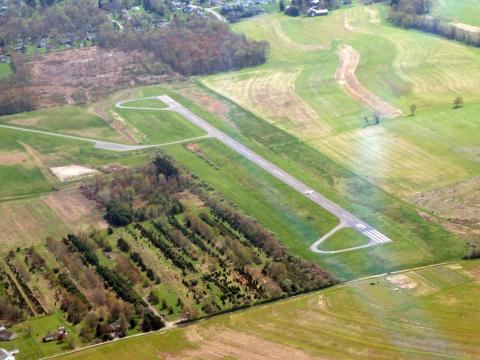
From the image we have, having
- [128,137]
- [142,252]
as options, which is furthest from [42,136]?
[142,252]

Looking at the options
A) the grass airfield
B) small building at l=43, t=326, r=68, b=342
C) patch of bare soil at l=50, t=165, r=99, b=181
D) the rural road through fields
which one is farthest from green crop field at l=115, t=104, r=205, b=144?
small building at l=43, t=326, r=68, b=342

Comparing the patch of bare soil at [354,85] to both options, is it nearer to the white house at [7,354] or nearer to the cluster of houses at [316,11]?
the cluster of houses at [316,11]

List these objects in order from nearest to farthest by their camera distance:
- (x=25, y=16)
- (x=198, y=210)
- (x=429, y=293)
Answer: (x=429, y=293) < (x=198, y=210) < (x=25, y=16)

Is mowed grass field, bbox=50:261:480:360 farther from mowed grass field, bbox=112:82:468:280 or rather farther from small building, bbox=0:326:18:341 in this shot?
small building, bbox=0:326:18:341

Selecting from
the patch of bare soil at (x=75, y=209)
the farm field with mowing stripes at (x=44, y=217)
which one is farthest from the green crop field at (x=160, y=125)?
the farm field with mowing stripes at (x=44, y=217)

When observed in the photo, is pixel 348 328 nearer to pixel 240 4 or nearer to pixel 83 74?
pixel 83 74

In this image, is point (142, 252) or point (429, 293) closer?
point (429, 293)

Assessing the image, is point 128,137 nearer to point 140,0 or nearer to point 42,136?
point 42,136
